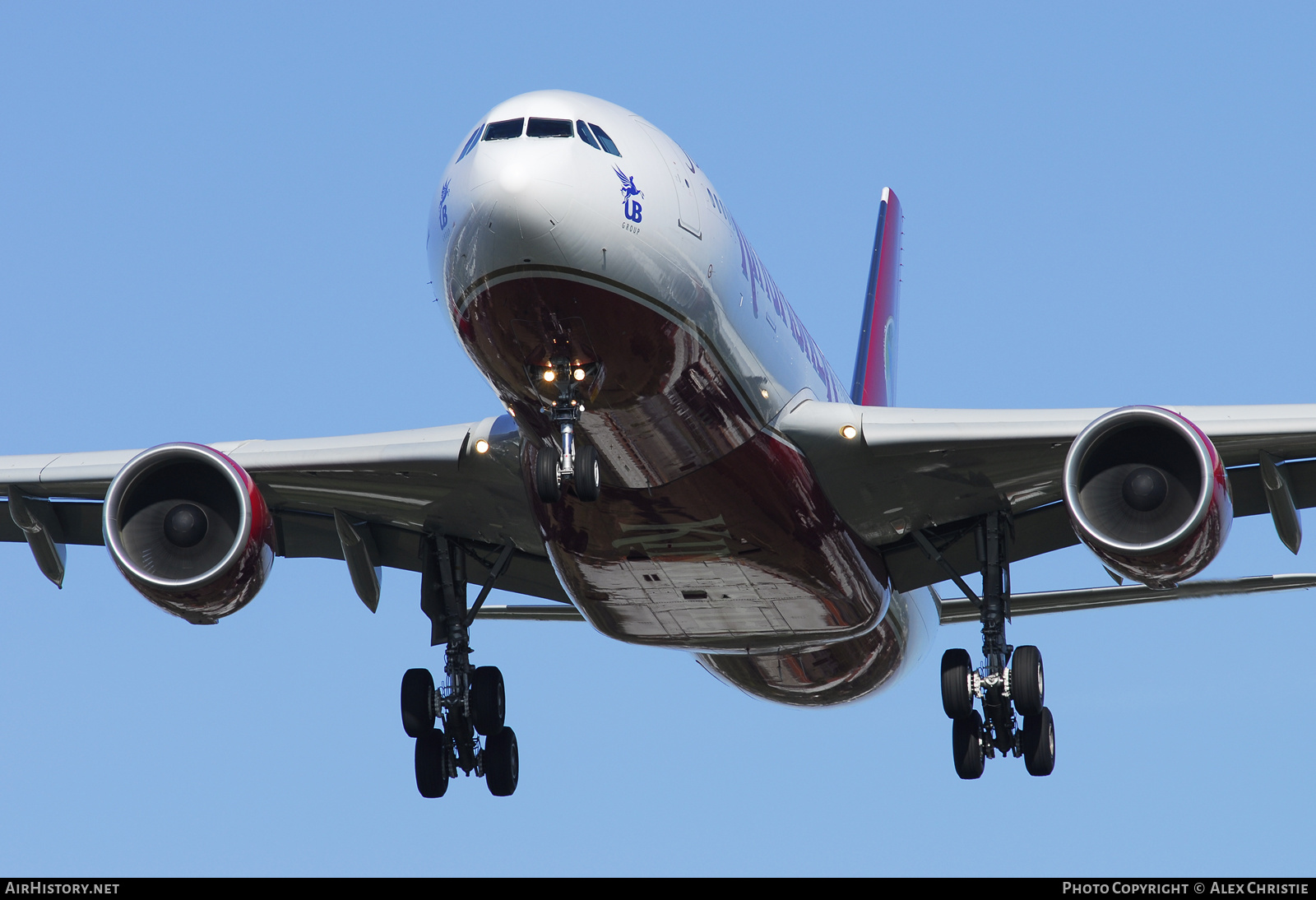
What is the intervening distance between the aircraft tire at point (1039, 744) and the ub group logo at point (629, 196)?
8293 millimetres

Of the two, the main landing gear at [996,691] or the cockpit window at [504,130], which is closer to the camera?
the cockpit window at [504,130]

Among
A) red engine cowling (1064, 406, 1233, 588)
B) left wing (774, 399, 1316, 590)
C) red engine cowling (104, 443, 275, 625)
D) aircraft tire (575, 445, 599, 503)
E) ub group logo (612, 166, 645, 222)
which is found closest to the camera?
ub group logo (612, 166, 645, 222)

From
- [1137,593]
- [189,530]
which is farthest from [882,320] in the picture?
[189,530]

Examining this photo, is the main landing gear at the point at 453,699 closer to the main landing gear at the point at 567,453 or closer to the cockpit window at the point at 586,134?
the main landing gear at the point at 567,453

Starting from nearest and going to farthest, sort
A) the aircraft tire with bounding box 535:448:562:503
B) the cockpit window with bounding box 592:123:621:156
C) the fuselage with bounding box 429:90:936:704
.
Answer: the fuselage with bounding box 429:90:936:704 < the cockpit window with bounding box 592:123:621:156 < the aircraft tire with bounding box 535:448:562:503

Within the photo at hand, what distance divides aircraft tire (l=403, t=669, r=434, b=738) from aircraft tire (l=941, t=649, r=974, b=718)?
238 inches

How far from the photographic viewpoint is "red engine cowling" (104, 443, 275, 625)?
19.5 meters

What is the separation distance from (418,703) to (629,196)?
7.98m

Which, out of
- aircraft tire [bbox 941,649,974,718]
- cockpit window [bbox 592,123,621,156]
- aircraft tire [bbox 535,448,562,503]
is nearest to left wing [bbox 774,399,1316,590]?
aircraft tire [bbox 941,649,974,718]

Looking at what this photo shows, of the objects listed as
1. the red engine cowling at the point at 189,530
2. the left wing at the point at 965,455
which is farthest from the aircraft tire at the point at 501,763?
the left wing at the point at 965,455

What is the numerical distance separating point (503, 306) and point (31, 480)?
27.5 ft

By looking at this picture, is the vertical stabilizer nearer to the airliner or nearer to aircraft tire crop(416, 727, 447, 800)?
the airliner

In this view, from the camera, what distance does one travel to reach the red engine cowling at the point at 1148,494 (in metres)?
17.9

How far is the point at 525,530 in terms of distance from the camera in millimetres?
21375
